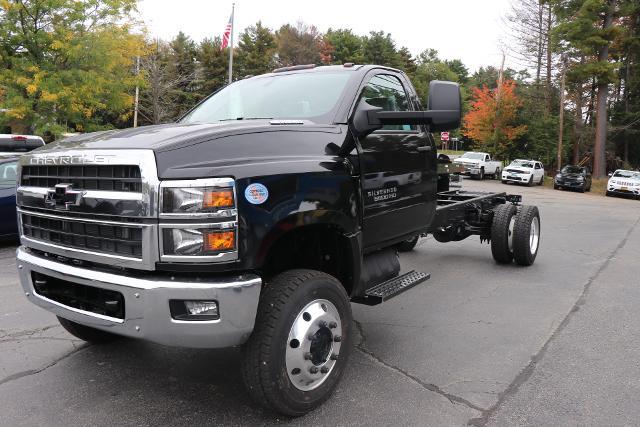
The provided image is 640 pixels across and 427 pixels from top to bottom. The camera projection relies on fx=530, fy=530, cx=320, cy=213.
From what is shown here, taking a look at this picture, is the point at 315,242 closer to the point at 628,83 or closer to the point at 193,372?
the point at 193,372

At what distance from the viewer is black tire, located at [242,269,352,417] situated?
2.78 meters

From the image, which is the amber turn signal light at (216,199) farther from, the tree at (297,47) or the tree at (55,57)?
the tree at (297,47)

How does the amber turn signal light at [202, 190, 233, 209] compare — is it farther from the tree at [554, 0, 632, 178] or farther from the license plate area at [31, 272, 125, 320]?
the tree at [554, 0, 632, 178]

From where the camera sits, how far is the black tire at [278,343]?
9.11 feet

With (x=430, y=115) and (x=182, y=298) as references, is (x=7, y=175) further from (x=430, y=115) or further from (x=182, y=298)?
(x=430, y=115)

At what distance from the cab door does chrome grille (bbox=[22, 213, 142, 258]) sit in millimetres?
1576

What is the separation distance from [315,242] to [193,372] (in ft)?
4.14

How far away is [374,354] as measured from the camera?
4.09 meters

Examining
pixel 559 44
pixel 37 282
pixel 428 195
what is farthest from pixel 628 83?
pixel 37 282

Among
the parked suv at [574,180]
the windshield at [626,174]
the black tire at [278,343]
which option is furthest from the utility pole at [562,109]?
the black tire at [278,343]

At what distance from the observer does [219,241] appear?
103 inches

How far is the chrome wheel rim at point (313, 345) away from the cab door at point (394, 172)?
81 centimetres

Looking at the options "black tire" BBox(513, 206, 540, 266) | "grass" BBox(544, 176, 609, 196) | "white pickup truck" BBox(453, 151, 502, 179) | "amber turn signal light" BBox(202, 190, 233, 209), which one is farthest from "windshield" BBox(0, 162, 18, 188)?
"grass" BBox(544, 176, 609, 196)

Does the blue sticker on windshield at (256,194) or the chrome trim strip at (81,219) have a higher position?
the blue sticker on windshield at (256,194)
